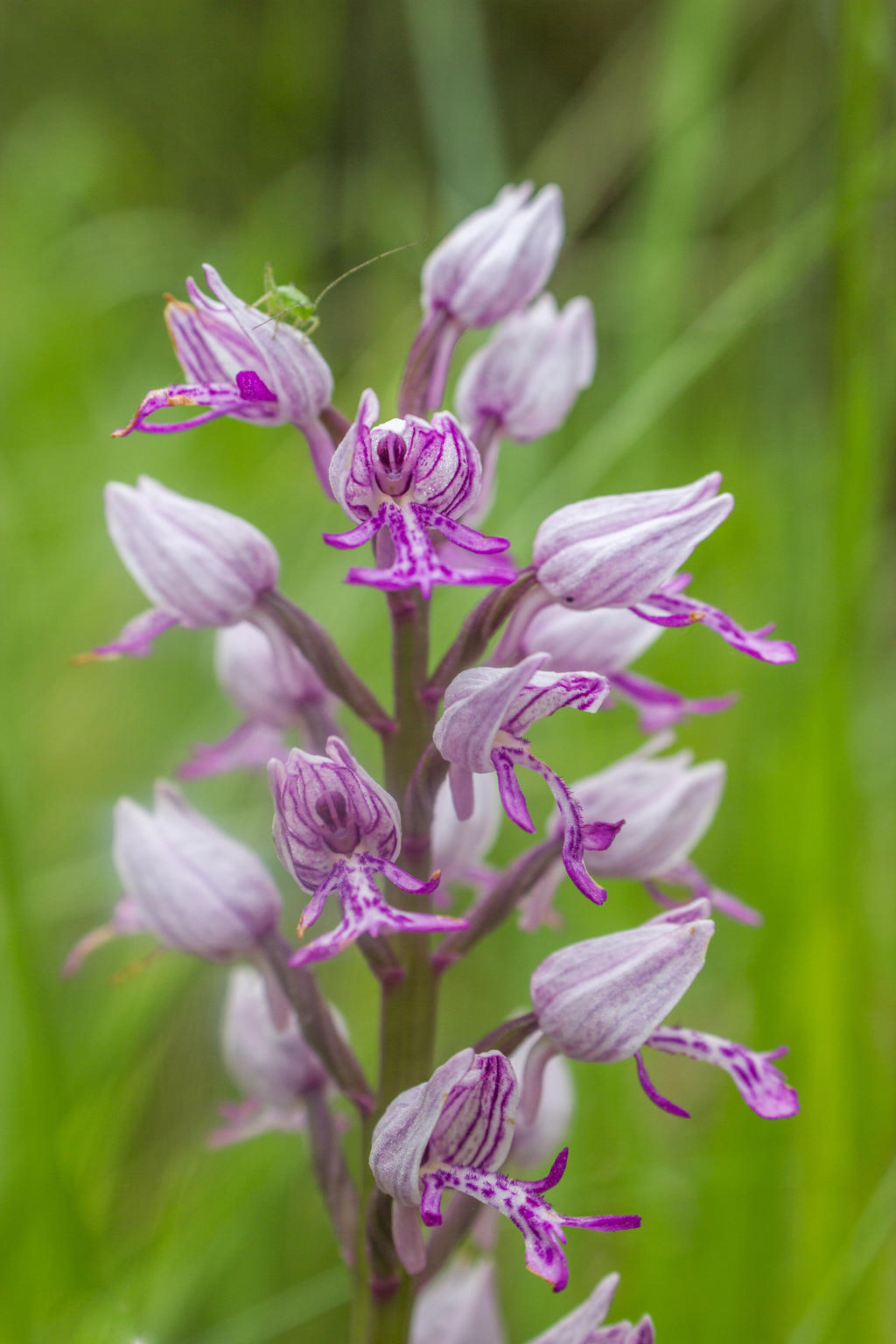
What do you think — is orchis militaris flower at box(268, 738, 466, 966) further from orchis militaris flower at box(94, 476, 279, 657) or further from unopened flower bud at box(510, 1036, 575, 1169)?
unopened flower bud at box(510, 1036, 575, 1169)

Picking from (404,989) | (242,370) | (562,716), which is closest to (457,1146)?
(404,989)

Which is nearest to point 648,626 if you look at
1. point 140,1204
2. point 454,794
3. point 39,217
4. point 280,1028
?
point 454,794

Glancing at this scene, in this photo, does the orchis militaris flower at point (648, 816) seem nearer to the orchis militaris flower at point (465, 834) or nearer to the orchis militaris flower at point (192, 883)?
the orchis militaris flower at point (465, 834)

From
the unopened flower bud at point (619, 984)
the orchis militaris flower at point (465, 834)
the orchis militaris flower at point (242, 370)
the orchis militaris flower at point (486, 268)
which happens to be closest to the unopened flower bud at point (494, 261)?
the orchis militaris flower at point (486, 268)

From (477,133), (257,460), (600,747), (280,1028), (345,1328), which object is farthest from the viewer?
(257,460)

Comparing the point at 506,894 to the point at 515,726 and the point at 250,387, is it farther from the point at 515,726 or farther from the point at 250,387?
the point at 250,387

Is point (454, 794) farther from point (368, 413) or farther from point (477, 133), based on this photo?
point (477, 133)

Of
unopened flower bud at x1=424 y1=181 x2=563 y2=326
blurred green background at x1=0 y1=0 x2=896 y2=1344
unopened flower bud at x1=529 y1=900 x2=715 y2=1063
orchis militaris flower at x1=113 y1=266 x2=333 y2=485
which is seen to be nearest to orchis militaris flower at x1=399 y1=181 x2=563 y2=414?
unopened flower bud at x1=424 y1=181 x2=563 y2=326
